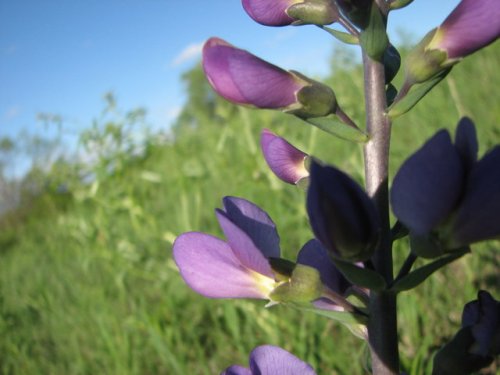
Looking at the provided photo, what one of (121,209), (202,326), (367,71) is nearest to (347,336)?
(202,326)

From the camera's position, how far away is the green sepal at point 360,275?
18.1 inches

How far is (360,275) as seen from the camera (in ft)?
1.52

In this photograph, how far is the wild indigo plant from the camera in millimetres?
417

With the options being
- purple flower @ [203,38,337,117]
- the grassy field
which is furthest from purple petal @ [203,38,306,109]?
the grassy field

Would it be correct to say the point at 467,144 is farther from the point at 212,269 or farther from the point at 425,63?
the point at 212,269

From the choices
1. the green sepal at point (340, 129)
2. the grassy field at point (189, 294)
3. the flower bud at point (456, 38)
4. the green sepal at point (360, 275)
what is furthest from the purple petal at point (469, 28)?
the grassy field at point (189, 294)

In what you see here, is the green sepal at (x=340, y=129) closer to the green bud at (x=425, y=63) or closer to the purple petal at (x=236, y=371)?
the green bud at (x=425, y=63)

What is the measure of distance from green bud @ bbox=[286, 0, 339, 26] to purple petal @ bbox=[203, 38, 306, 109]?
0.10 meters

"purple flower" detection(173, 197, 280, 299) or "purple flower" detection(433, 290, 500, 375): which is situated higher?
"purple flower" detection(173, 197, 280, 299)

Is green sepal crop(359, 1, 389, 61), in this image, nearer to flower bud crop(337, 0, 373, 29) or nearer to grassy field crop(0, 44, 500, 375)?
flower bud crop(337, 0, 373, 29)

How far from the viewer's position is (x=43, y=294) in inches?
86.5

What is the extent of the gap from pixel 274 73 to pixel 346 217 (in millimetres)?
172

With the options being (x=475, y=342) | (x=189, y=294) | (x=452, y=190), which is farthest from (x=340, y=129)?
(x=189, y=294)

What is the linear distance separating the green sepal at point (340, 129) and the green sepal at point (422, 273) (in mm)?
144
